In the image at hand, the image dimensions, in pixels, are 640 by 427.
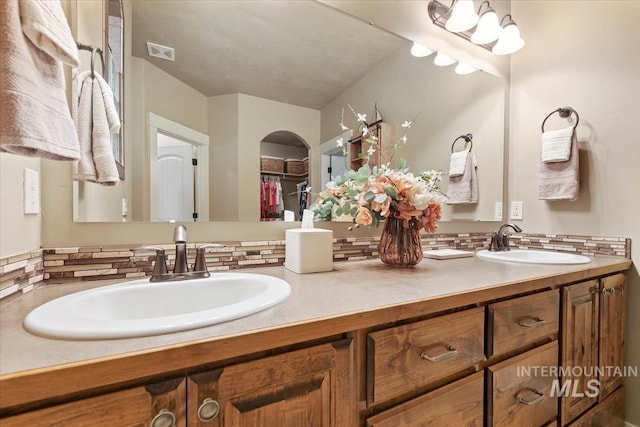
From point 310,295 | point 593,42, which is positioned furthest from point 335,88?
point 593,42

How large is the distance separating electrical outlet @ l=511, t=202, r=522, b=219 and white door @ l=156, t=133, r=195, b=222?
6.20ft

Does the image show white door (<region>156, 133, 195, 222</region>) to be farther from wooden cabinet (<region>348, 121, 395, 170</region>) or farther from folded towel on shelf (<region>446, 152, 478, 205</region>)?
folded towel on shelf (<region>446, 152, 478, 205</region>)

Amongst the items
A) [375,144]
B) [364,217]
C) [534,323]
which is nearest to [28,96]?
[364,217]

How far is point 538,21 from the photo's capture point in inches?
68.9

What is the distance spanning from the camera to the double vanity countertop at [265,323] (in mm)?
376

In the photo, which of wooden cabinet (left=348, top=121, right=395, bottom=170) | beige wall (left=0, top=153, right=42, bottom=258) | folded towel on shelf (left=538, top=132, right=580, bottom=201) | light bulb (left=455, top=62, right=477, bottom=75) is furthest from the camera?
light bulb (left=455, top=62, right=477, bottom=75)

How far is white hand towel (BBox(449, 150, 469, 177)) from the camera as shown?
177 centimetres

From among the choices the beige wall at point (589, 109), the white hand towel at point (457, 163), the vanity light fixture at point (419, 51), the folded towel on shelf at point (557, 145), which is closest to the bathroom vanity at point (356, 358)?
the beige wall at point (589, 109)

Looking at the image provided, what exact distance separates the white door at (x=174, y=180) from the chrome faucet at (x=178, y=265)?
156 mm

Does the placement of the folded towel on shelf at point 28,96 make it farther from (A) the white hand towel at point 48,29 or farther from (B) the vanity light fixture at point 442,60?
(B) the vanity light fixture at point 442,60

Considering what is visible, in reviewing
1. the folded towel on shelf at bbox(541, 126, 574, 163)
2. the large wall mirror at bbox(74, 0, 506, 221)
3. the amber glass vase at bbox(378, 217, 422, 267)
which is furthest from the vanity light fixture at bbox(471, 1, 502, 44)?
the amber glass vase at bbox(378, 217, 422, 267)

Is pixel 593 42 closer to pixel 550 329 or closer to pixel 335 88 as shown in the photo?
pixel 335 88

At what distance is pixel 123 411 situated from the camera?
406 millimetres

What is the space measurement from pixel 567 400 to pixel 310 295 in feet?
3.69
